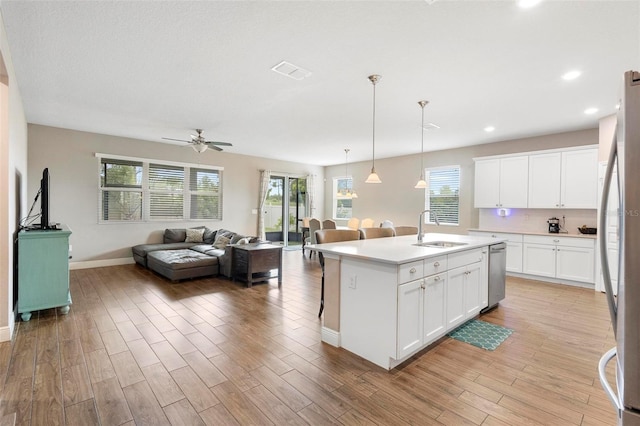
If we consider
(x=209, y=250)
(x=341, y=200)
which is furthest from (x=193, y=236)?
(x=341, y=200)

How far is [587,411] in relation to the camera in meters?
1.96

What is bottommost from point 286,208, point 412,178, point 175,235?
point 175,235

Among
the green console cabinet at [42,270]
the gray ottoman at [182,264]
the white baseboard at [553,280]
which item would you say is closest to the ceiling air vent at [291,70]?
the green console cabinet at [42,270]

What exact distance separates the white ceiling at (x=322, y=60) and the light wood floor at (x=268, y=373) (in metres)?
2.73

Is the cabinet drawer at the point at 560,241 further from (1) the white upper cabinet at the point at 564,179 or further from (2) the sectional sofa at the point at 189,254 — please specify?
(2) the sectional sofa at the point at 189,254

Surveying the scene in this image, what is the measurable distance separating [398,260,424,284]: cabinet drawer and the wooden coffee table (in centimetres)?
296

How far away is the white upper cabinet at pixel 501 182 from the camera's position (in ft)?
19.0

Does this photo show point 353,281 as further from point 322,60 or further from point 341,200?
point 341,200

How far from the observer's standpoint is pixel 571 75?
10.6 ft

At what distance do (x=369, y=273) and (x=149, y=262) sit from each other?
5.02 metres

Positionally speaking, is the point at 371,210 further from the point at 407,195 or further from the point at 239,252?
the point at 239,252

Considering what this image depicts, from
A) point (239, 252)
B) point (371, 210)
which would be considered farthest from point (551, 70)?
point (371, 210)

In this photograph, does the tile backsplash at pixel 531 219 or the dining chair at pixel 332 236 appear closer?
the dining chair at pixel 332 236

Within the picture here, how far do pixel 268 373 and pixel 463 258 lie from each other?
7.19 feet
